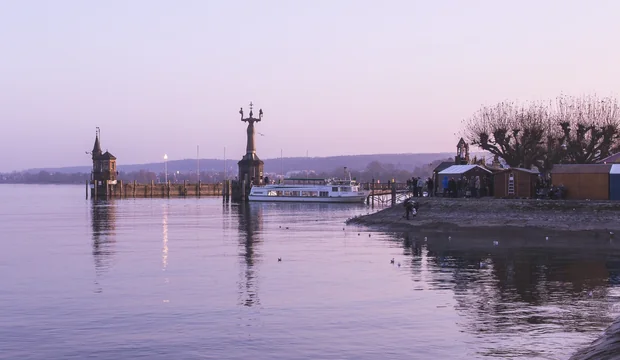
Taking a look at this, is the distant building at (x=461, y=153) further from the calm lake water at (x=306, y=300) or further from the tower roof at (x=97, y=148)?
the tower roof at (x=97, y=148)

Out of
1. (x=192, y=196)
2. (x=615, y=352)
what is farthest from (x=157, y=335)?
(x=192, y=196)

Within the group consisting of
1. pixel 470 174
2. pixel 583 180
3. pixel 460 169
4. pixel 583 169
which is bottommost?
pixel 583 180

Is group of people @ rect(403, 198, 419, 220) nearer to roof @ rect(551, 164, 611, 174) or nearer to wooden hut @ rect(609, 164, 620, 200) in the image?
roof @ rect(551, 164, 611, 174)

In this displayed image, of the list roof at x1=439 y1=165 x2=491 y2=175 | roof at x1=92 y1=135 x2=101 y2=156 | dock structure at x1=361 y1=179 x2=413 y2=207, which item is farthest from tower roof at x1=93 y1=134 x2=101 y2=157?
roof at x1=439 y1=165 x2=491 y2=175

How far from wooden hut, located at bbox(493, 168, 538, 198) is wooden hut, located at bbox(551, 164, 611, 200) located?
1995 mm

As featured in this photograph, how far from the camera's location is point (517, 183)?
55344mm

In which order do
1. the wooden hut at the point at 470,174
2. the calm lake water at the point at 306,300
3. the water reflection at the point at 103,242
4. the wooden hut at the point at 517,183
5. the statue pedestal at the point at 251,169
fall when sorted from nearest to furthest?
the calm lake water at the point at 306,300
the water reflection at the point at 103,242
the wooden hut at the point at 517,183
the wooden hut at the point at 470,174
the statue pedestal at the point at 251,169

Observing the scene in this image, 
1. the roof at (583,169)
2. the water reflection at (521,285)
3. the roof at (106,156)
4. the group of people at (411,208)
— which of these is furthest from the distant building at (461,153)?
the roof at (106,156)

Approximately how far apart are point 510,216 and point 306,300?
2734 cm

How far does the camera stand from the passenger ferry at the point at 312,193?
116 m

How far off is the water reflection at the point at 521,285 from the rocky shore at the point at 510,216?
5704 millimetres

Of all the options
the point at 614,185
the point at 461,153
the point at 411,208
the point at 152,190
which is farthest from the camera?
the point at 152,190

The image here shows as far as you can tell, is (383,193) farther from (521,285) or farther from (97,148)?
(521,285)

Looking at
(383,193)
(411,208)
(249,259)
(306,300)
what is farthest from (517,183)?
(383,193)
